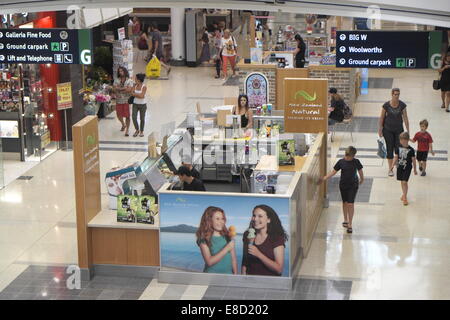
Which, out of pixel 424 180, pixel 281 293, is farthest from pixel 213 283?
pixel 424 180

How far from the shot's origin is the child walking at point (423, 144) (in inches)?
570

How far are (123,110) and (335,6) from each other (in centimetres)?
951

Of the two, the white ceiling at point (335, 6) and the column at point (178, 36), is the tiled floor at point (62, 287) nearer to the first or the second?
the white ceiling at point (335, 6)

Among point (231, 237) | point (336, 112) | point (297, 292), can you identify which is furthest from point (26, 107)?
point (297, 292)

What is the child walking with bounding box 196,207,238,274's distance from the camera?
10.6m

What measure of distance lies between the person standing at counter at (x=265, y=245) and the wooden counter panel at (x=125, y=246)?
1.14 metres

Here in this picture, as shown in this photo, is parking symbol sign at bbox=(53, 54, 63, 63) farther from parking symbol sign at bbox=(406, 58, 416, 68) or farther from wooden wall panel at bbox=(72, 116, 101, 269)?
parking symbol sign at bbox=(406, 58, 416, 68)

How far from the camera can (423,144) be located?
579 inches

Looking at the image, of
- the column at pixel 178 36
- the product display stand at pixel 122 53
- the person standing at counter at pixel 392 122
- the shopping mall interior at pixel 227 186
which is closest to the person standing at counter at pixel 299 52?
the shopping mall interior at pixel 227 186

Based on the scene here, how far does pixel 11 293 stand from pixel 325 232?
4.37m

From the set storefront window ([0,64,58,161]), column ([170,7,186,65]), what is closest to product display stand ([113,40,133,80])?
storefront window ([0,64,58,161])

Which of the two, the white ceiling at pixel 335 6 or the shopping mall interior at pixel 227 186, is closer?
the white ceiling at pixel 335 6

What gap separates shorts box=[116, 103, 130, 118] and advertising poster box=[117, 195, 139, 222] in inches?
301

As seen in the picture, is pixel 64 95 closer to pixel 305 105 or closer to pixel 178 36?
pixel 305 105
